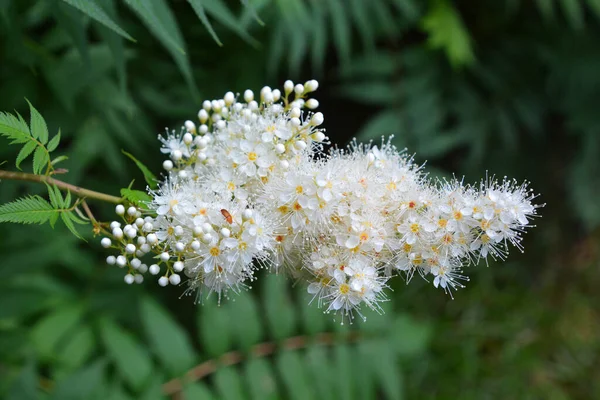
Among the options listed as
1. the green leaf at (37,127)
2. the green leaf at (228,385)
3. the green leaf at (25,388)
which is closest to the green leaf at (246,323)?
the green leaf at (228,385)

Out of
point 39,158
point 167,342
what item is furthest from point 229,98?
point 167,342

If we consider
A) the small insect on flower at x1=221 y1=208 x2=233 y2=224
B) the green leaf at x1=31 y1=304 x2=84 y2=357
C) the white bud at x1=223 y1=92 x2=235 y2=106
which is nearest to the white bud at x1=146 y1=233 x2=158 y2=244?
the small insect on flower at x1=221 y1=208 x2=233 y2=224

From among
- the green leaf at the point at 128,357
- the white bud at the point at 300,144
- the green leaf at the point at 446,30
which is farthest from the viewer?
the green leaf at the point at 446,30

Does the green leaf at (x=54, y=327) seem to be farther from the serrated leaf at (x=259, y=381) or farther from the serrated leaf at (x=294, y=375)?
the serrated leaf at (x=294, y=375)

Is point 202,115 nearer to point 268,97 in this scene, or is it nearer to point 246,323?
point 268,97

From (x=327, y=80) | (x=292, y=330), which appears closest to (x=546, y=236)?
(x=327, y=80)

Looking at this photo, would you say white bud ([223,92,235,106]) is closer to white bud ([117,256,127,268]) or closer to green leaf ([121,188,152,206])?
green leaf ([121,188,152,206])

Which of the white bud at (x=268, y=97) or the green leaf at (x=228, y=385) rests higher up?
the white bud at (x=268, y=97)
